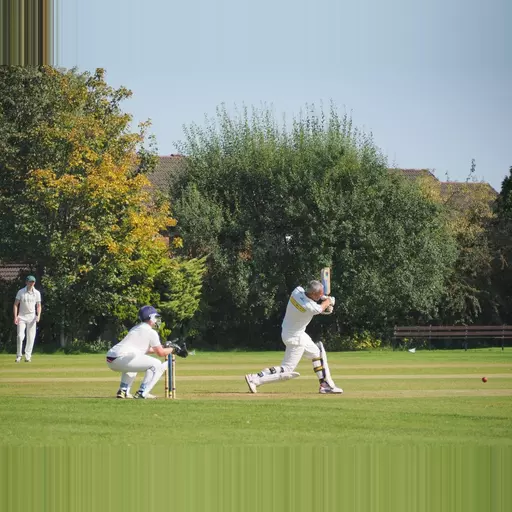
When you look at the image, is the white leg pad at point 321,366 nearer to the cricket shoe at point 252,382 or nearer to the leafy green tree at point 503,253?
the cricket shoe at point 252,382

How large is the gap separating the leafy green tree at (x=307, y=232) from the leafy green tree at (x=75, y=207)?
3284mm

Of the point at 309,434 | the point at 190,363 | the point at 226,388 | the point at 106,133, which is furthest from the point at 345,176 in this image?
the point at 309,434

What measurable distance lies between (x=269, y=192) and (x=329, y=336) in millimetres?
5924

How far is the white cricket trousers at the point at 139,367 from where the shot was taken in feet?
56.2

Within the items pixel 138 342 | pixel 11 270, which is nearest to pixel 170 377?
pixel 138 342

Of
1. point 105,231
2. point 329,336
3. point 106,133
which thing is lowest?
point 329,336

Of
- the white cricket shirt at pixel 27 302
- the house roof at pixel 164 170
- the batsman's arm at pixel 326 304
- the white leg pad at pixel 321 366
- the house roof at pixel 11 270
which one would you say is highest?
the house roof at pixel 164 170

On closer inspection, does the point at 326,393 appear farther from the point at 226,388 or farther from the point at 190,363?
the point at 190,363

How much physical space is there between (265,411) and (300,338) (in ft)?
10.4

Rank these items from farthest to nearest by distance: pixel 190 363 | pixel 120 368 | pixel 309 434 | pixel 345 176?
pixel 345 176
pixel 190 363
pixel 120 368
pixel 309 434

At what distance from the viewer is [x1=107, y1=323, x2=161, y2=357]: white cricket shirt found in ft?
56.3

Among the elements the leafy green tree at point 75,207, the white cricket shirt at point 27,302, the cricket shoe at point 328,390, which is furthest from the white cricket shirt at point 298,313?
the leafy green tree at point 75,207

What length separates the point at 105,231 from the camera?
Answer: 37406 millimetres

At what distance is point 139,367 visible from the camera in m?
17.2
